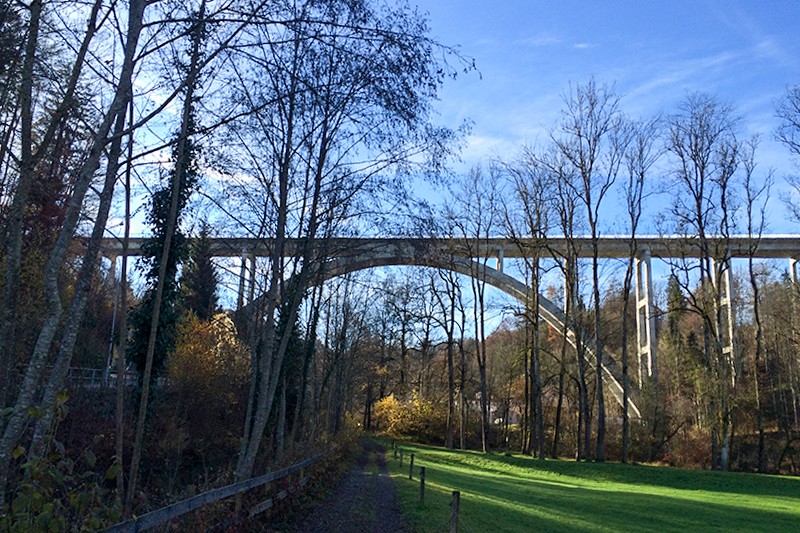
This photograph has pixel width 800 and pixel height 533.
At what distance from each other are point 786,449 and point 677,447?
552 cm

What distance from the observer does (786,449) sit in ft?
104

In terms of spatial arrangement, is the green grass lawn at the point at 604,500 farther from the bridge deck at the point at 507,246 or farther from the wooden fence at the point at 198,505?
the bridge deck at the point at 507,246

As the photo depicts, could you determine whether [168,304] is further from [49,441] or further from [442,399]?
[442,399]

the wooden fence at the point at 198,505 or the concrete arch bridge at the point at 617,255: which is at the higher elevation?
the concrete arch bridge at the point at 617,255

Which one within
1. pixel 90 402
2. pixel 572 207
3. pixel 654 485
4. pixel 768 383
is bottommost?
pixel 654 485

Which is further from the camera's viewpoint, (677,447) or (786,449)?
(677,447)

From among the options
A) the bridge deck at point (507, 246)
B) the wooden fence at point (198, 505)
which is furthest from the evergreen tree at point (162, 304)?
the wooden fence at point (198, 505)

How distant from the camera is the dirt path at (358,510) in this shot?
36.7 feet

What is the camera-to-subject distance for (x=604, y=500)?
1875 centimetres

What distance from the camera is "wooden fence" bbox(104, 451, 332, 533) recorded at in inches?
190

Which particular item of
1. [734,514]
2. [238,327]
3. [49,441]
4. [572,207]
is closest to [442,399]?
[572,207]

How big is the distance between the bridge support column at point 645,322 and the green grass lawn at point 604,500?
37.9 feet

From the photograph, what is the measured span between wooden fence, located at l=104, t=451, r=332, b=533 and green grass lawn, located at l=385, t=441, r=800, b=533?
2.55 meters

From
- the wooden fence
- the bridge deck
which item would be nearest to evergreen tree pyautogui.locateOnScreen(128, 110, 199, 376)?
the bridge deck
